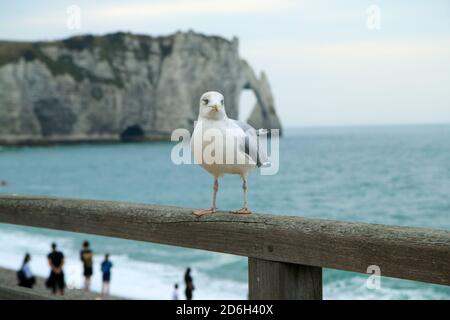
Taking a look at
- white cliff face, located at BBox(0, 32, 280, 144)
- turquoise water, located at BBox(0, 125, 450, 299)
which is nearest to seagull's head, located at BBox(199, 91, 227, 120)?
turquoise water, located at BBox(0, 125, 450, 299)

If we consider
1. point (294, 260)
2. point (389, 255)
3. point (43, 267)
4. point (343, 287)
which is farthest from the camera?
point (43, 267)

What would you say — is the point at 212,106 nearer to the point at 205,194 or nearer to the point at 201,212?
the point at 201,212

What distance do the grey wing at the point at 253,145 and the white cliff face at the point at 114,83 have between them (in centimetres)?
8182

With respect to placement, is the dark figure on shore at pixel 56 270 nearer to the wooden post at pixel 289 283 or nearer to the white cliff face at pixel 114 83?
the wooden post at pixel 289 283

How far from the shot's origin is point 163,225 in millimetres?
2379

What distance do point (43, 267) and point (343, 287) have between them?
9368 mm

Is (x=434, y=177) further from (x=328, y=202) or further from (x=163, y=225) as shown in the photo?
(x=163, y=225)

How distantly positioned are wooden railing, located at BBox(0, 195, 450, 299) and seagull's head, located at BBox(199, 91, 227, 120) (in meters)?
0.38

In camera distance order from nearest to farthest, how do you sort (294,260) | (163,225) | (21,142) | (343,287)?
(294,260) < (163,225) < (343,287) < (21,142)

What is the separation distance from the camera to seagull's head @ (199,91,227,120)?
7.97 feet

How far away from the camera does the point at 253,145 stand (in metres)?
2.55

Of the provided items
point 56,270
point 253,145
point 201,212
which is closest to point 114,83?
point 56,270

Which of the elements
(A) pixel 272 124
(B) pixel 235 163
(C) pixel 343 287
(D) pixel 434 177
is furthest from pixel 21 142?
(B) pixel 235 163

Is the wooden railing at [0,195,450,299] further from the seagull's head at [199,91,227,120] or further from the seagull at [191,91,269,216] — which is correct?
the seagull's head at [199,91,227,120]
